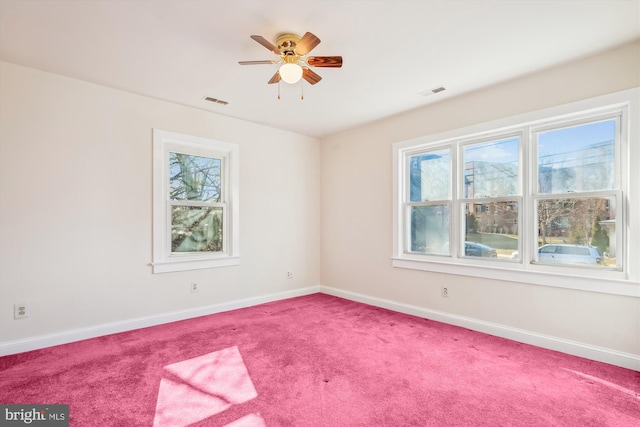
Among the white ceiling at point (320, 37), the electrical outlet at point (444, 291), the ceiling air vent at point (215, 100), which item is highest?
the white ceiling at point (320, 37)

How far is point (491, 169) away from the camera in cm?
345

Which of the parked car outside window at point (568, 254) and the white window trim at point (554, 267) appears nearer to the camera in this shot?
the white window trim at point (554, 267)

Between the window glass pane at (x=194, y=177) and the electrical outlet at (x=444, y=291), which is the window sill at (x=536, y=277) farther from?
the window glass pane at (x=194, y=177)

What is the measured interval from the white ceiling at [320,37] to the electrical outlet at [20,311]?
2.26m

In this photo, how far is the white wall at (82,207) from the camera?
2.83 m

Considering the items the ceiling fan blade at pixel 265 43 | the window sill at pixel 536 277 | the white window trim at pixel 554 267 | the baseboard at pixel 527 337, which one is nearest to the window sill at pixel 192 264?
the baseboard at pixel 527 337

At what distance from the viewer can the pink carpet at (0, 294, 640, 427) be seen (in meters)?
1.93

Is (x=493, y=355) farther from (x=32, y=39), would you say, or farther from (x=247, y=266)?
(x=32, y=39)

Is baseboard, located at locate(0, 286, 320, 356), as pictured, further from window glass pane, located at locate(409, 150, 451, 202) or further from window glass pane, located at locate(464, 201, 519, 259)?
window glass pane, located at locate(464, 201, 519, 259)

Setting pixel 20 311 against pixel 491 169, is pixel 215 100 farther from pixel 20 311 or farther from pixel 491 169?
pixel 491 169

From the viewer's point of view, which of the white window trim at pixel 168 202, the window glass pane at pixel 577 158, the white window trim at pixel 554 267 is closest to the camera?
the white window trim at pixel 554 267

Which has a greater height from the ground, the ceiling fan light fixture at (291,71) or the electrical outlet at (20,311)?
the ceiling fan light fixture at (291,71)

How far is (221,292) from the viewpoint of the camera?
416cm

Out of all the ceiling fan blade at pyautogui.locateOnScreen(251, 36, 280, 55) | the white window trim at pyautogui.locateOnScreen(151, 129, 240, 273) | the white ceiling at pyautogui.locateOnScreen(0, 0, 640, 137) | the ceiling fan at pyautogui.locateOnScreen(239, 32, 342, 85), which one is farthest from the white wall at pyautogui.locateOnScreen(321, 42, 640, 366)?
the ceiling fan blade at pyautogui.locateOnScreen(251, 36, 280, 55)
